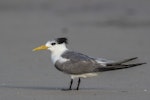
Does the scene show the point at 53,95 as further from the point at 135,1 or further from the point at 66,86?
the point at 135,1

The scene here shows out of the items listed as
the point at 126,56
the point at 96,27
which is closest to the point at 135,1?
the point at 96,27

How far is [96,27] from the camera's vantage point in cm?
1762

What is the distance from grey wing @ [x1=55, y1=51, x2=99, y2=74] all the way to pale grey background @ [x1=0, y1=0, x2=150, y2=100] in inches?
11.5

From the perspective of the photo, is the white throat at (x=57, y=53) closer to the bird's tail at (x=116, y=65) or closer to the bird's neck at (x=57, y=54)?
the bird's neck at (x=57, y=54)

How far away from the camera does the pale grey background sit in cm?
988

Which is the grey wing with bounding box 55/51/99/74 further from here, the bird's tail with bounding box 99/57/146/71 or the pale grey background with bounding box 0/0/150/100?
the pale grey background with bounding box 0/0/150/100

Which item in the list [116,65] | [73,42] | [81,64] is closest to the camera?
[116,65]

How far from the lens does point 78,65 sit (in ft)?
32.9

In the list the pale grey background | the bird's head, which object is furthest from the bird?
the pale grey background

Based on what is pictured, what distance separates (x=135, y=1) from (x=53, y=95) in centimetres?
1169

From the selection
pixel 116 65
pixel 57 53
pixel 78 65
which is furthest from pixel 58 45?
pixel 116 65

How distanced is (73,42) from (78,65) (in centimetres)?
534

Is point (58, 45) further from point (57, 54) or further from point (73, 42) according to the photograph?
point (73, 42)

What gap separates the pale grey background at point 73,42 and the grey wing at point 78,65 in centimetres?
29
